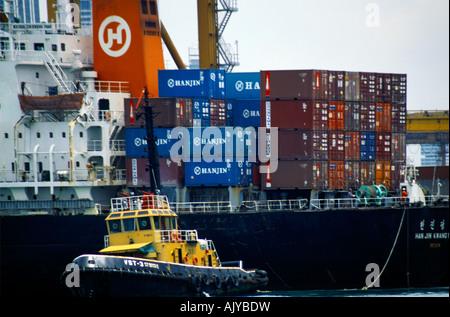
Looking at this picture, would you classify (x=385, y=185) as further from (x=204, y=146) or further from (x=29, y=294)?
(x=29, y=294)

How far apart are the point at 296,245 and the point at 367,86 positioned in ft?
36.2

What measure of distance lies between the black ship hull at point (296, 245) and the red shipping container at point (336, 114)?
597 centimetres

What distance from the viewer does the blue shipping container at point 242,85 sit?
194 ft

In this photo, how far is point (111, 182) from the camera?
180ft

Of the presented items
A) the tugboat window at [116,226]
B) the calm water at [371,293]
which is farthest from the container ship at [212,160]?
the tugboat window at [116,226]

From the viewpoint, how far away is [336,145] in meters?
53.8

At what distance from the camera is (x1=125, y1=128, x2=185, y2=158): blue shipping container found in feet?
178

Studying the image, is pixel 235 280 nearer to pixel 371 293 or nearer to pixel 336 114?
pixel 371 293

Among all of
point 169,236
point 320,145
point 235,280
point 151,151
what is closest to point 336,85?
point 320,145

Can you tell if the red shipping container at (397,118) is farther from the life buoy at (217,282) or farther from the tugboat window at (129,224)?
the tugboat window at (129,224)

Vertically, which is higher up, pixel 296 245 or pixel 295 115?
pixel 295 115

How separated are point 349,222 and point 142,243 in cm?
1159

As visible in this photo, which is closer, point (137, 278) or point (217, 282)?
point (137, 278)
